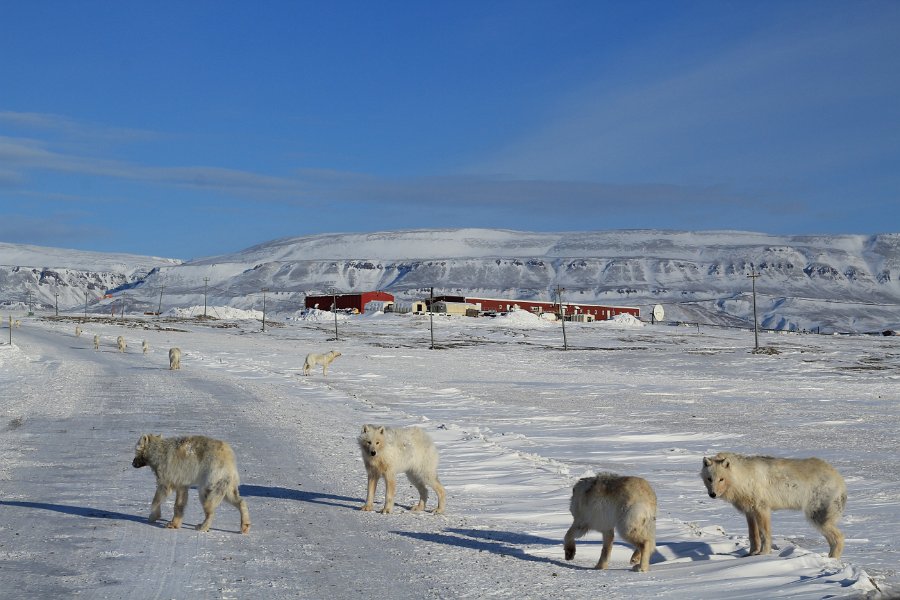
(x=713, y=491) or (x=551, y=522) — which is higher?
(x=713, y=491)

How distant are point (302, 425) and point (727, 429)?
11086 millimetres

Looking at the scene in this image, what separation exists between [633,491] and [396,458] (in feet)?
12.0

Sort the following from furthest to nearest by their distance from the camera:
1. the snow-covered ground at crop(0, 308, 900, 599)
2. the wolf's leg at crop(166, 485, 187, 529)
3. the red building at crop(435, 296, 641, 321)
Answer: the red building at crop(435, 296, 641, 321)
the wolf's leg at crop(166, 485, 187, 529)
the snow-covered ground at crop(0, 308, 900, 599)

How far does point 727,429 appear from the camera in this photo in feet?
78.5

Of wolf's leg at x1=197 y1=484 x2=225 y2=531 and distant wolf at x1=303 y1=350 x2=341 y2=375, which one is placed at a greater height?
distant wolf at x1=303 y1=350 x2=341 y2=375

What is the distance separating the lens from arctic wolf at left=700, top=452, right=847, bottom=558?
966cm

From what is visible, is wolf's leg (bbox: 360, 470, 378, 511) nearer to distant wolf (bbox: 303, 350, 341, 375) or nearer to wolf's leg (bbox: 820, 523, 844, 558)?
wolf's leg (bbox: 820, 523, 844, 558)

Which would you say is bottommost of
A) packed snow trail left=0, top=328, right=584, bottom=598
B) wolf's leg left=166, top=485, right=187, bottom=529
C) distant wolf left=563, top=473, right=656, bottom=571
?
packed snow trail left=0, top=328, right=584, bottom=598

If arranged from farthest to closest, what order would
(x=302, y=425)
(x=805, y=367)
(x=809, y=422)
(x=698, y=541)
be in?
(x=805, y=367), (x=809, y=422), (x=302, y=425), (x=698, y=541)

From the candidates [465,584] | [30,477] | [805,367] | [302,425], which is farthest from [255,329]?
[465,584]

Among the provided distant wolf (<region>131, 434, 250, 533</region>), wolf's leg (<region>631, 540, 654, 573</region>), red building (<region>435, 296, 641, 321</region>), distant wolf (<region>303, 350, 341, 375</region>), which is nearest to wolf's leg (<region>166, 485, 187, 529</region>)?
distant wolf (<region>131, 434, 250, 533</region>)

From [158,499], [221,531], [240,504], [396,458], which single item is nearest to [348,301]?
[396,458]

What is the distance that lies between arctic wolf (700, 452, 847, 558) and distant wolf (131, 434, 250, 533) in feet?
17.0

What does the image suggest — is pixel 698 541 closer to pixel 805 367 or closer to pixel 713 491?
pixel 713 491
